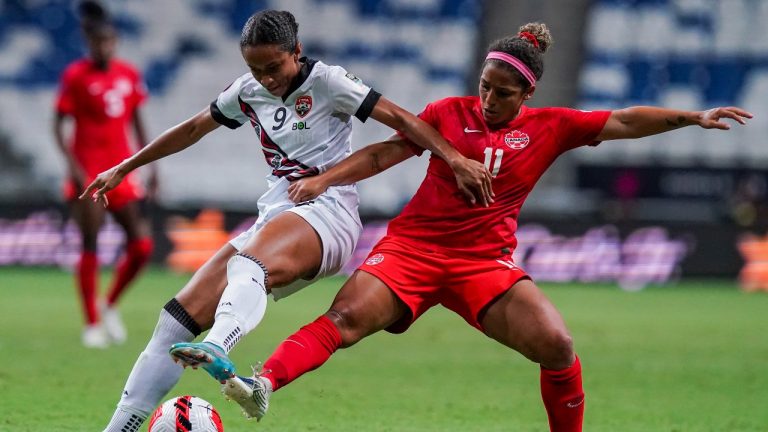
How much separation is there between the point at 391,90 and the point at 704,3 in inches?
278

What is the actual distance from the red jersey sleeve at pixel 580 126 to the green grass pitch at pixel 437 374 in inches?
65.6

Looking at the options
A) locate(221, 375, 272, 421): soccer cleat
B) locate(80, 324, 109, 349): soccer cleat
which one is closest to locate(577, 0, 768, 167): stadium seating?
locate(80, 324, 109, 349): soccer cleat

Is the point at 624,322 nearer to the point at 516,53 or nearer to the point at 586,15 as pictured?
the point at 516,53

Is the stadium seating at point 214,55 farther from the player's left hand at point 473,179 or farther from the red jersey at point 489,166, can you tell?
the player's left hand at point 473,179

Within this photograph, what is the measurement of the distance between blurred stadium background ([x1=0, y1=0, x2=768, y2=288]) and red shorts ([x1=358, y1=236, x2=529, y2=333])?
12433 millimetres

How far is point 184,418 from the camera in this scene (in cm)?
507

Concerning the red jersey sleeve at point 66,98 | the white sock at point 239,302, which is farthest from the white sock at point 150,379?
the red jersey sleeve at point 66,98

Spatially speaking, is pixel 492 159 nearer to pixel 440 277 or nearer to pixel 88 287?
pixel 440 277

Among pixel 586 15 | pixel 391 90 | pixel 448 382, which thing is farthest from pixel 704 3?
pixel 448 382

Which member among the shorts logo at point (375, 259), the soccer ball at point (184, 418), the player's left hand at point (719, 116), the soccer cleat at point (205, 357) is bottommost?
the soccer ball at point (184, 418)

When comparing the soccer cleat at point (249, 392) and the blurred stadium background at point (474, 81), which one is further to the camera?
the blurred stadium background at point (474, 81)

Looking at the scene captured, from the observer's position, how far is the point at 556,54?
21797mm

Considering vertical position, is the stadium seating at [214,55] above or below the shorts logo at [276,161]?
below

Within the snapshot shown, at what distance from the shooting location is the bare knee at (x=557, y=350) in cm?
529
